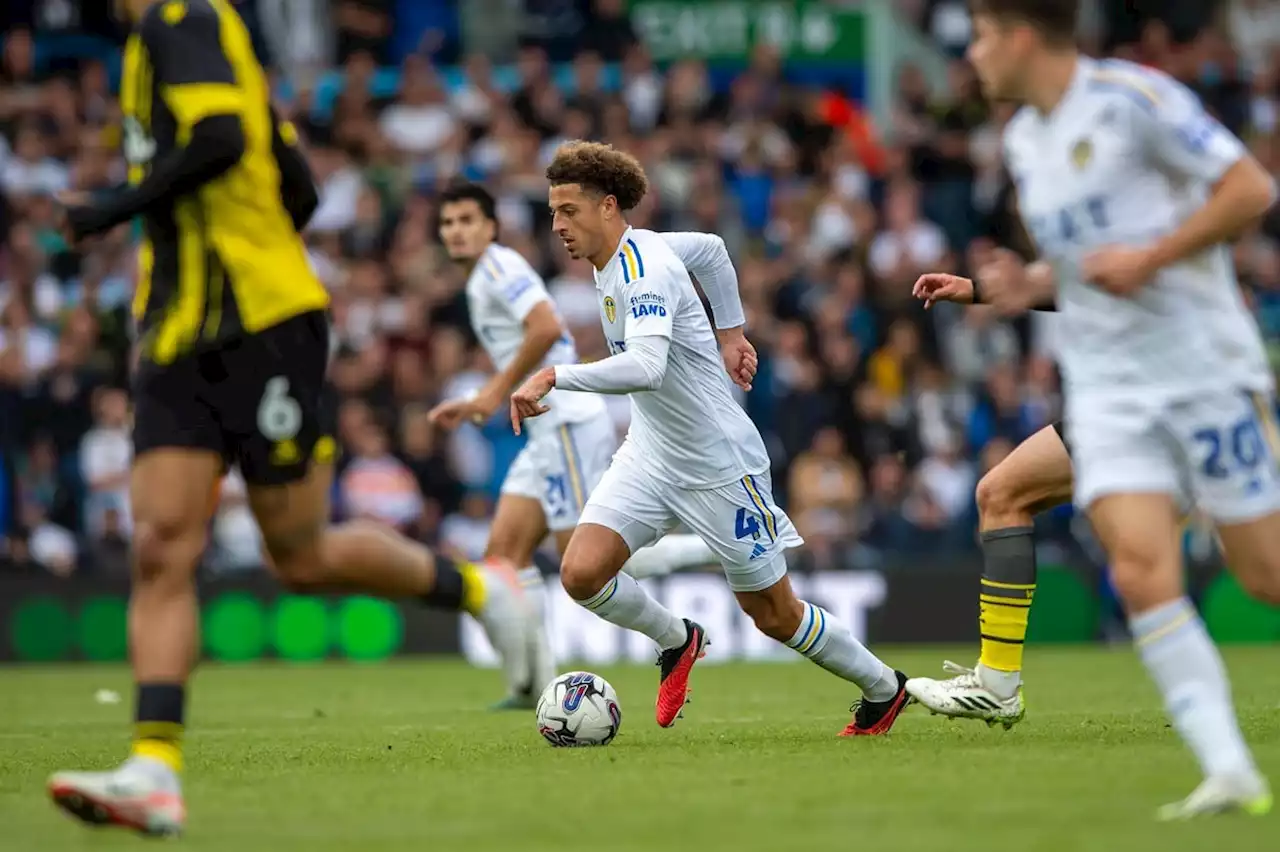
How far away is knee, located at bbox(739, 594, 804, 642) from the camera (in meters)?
8.64

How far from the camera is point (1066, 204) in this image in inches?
240

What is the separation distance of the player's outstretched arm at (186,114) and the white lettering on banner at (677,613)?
10.9 metres

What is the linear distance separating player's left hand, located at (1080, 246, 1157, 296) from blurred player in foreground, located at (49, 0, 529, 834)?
8.24 feet

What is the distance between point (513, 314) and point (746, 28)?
13.0 m

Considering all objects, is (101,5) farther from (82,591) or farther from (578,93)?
(82,591)

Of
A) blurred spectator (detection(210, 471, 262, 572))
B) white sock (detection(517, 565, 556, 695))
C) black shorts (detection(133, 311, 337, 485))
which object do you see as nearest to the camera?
black shorts (detection(133, 311, 337, 485))

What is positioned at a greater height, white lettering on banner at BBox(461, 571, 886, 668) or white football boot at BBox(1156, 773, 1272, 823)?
white football boot at BBox(1156, 773, 1272, 823)

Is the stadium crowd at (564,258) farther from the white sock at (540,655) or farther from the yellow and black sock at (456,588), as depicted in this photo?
the yellow and black sock at (456,588)

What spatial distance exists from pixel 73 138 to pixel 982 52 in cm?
1648

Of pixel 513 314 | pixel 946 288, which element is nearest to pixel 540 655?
pixel 513 314

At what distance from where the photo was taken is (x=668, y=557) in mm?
11906

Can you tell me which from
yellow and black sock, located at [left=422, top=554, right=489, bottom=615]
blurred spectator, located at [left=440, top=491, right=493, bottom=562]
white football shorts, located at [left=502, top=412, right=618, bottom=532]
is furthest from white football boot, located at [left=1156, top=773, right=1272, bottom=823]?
blurred spectator, located at [left=440, top=491, right=493, bottom=562]

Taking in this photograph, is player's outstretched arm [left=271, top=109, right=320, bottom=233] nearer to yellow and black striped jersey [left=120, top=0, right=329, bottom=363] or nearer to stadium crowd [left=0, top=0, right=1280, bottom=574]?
yellow and black striped jersey [left=120, top=0, right=329, bottom=363]

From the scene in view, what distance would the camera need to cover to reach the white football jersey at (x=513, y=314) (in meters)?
11.6
